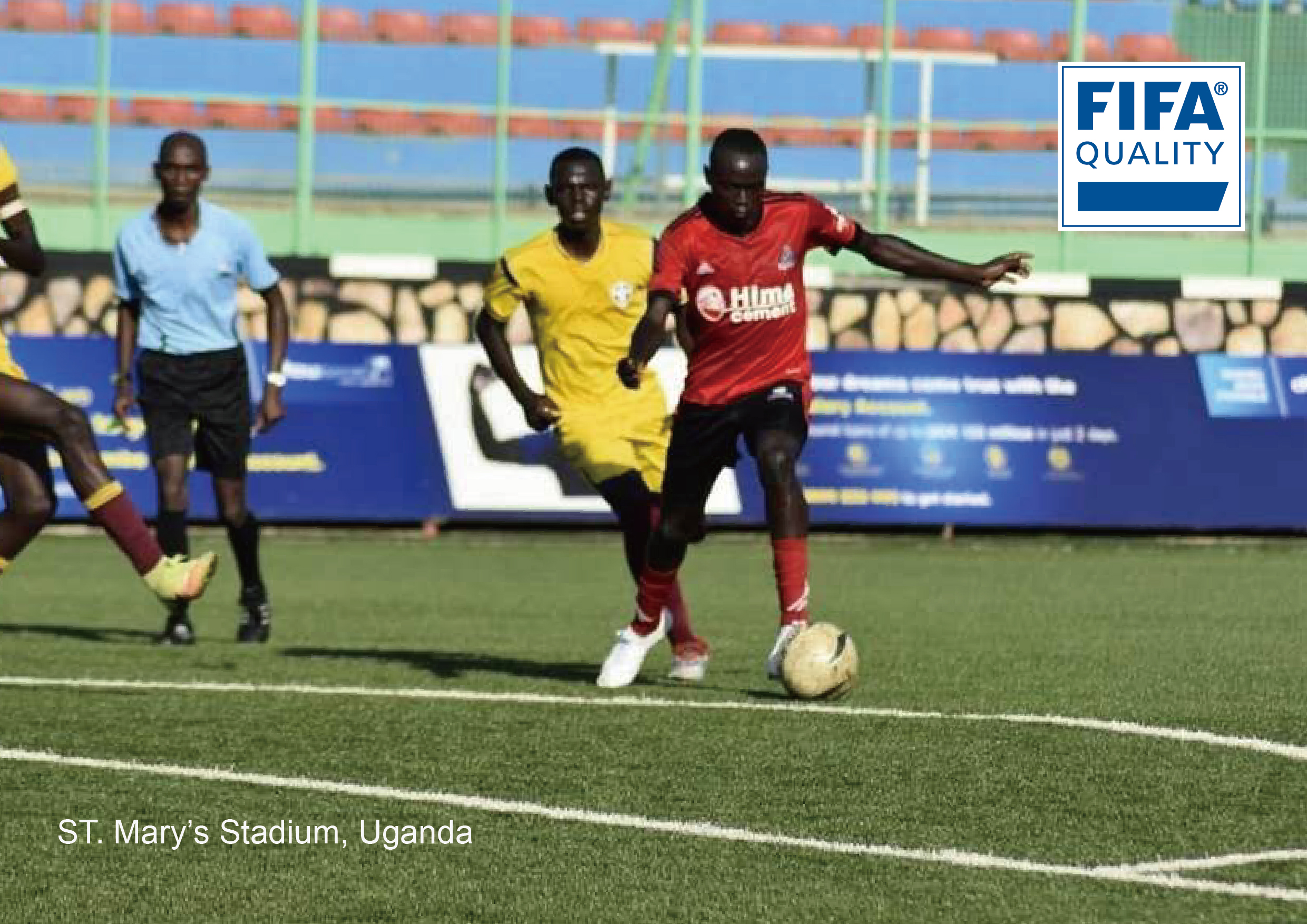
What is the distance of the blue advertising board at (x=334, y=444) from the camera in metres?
20.9

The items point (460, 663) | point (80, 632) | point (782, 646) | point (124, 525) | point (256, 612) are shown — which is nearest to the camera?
point (782, 646)

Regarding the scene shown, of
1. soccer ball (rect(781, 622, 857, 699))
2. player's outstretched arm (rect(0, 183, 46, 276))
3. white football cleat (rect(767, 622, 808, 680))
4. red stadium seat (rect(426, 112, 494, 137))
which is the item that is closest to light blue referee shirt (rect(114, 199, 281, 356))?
player's outstretched arm (rect(0, 183, 46, 276))

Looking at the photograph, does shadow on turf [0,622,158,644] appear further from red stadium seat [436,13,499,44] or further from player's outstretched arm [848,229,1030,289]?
red stadium seat [436,13,499,44]

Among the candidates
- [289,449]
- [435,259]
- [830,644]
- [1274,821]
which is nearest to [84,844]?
[1274,821]

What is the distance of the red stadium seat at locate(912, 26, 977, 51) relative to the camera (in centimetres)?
2457

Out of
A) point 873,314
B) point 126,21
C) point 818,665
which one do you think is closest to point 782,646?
point 818,665

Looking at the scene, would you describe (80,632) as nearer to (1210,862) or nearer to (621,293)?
(621,293)

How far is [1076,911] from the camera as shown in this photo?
6.21m

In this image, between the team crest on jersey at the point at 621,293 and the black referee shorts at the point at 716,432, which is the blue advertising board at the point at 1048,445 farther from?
the black referee shorts at the point at 716,432

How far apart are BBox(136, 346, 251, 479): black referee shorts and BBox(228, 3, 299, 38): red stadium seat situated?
10.9 m

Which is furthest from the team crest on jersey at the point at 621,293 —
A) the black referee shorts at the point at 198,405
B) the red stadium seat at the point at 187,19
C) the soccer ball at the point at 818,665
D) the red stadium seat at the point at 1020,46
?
the red stadium seat at the point at 187,19

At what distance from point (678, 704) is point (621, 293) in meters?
2.00

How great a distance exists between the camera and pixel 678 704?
10.2 meters

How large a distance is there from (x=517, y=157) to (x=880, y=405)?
4.79 meters
